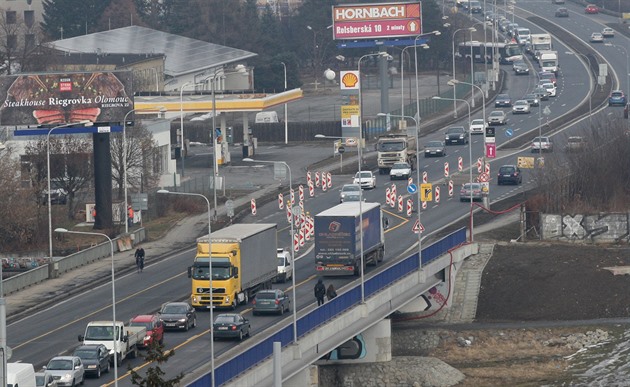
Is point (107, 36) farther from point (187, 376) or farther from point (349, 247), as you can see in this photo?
point (187, 376)

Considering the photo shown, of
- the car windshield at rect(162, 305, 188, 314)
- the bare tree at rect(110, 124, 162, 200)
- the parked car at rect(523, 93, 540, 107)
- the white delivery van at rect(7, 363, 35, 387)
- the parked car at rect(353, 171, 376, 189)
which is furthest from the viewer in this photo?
the parked car at rect(523, 93, 540, 107)

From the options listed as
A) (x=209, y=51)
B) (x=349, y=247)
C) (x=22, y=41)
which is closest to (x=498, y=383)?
(x=349, y=247)

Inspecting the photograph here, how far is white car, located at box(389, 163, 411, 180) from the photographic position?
392 feet

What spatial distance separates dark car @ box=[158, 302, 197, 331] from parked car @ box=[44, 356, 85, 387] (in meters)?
9.69

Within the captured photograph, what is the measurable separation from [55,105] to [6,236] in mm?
8450

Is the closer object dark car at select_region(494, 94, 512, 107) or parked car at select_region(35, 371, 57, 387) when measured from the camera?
parked car at select_region(35, 371, 57, 387)

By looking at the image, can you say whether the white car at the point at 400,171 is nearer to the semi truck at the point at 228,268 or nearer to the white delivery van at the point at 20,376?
the semi truck at the point at 228,268

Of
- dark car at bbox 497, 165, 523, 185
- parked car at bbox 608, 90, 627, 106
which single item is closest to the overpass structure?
dark car at bbox 497, 165, 523, 185

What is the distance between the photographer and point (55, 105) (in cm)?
10012

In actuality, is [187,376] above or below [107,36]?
below

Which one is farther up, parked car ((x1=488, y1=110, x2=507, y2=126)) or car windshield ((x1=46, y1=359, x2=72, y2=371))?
parked car ((x1=488, y1=110, x2=507, y2=126))

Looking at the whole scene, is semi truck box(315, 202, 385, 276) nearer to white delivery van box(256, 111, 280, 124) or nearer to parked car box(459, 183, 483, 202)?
parked car box(459, 183, 483, 202)

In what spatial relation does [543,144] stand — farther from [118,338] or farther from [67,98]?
[118,338]

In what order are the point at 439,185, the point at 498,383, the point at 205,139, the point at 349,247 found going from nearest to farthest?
the point at 498,383
the point at 349,247
the point at 439,185
the point at 205,139
